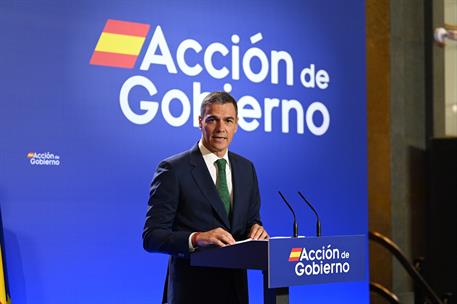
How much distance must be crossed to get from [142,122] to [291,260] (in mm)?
2693

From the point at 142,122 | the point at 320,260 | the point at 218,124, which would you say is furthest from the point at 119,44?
the point at 320,260

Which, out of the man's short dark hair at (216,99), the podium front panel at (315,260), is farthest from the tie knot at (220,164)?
the podium front panel at (315,260)

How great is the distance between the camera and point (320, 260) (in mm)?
3434

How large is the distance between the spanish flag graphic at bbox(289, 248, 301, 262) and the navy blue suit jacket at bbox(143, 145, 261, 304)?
540mm

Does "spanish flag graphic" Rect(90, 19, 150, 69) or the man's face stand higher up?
"spanish flag graphic" Rect(90, 19, 150, 69)

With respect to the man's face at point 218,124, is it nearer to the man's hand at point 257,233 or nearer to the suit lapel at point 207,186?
the suit lapel at point 207,186

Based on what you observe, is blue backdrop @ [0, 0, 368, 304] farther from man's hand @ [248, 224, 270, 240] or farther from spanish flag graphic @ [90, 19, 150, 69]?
man's hand @ [248, 224, 270, 240]

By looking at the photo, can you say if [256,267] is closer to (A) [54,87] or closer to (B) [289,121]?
(A) [54,87]

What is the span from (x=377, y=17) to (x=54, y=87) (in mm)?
3992

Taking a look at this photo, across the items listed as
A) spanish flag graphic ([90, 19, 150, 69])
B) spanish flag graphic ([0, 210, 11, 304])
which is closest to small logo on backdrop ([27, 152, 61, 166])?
spanish flag graphic ([0, 210, 11, 304])

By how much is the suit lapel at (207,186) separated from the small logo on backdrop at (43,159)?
1.68 m

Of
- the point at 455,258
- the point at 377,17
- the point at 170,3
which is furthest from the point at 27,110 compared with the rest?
the point at 455,258

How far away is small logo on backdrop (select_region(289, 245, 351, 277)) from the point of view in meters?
3.35

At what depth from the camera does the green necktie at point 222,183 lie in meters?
3.92
